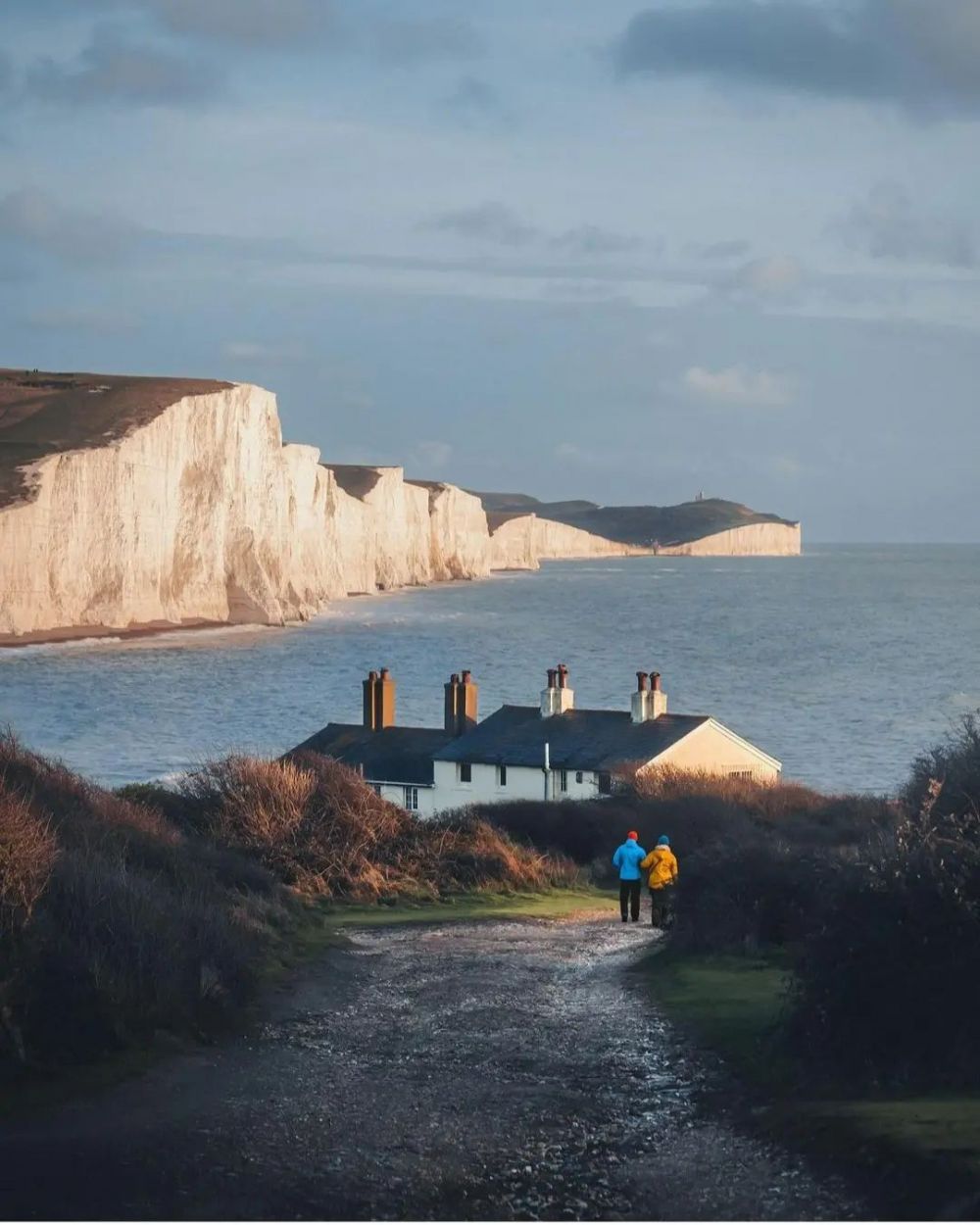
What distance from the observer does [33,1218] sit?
9.41 m

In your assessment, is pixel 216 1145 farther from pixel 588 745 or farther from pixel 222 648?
pixel 222 648

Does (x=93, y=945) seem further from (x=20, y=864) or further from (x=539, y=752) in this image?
(x=539, y=752)

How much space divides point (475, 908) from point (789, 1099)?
13.1m

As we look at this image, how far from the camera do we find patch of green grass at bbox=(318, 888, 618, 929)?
23.2 metres

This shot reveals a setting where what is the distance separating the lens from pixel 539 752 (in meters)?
36.0

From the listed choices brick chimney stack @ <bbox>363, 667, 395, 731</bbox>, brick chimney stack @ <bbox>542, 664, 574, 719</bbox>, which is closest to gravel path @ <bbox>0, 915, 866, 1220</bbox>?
brick chimney stack @ <bbox>542, 664, 574, 719</bbox>

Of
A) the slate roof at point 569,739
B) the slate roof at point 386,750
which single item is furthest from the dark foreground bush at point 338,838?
the slate roof at point 386,750

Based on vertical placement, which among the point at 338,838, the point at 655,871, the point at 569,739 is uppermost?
the point at 569,739

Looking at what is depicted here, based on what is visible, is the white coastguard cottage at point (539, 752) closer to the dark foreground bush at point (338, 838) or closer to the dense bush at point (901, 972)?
the dark foreground bush at point (338, 838)

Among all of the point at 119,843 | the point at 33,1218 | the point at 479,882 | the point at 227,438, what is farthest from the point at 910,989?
the point at 227,438

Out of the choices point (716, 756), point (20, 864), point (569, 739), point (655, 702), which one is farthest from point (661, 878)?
point (716, 756)

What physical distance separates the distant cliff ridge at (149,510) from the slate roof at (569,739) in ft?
182

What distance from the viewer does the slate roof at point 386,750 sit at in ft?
122

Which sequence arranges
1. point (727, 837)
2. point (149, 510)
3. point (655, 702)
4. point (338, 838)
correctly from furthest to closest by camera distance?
point (149, 510) < point (655, 702) < point (338, 838) < point (727, 837)
